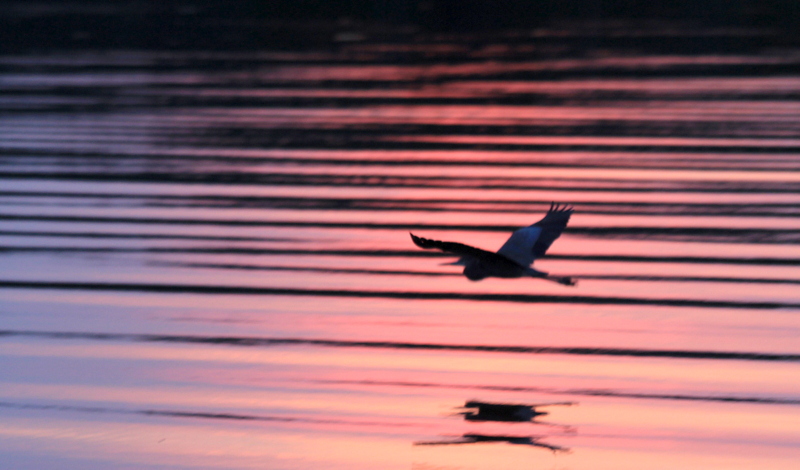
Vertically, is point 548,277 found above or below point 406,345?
below

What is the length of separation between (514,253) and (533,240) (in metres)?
0.14

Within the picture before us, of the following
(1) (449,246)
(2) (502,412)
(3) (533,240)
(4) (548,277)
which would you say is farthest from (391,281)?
Result: (1) (449,246)

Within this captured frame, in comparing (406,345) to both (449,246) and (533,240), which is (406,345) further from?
(449,246)

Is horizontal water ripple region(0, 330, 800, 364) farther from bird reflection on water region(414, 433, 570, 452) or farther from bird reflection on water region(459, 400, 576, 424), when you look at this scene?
bird reflection on water region(414, 433, 570, 452)

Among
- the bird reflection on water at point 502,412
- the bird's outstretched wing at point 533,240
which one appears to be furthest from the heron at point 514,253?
the bird reflection on water at point 502,412

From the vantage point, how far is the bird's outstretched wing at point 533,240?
3.75m

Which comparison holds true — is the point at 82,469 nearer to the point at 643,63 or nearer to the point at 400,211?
the point at 400,211

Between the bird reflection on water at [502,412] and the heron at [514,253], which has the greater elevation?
the heron at [514,253]

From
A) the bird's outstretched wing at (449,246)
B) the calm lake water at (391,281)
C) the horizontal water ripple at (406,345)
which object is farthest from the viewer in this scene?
the horizontal water ripple at (406,345)

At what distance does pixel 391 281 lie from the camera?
16.3 ft

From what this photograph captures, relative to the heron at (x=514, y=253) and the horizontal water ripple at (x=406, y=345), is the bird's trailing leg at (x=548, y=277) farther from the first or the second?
the horizontal water ripple at (x=406, y=345)

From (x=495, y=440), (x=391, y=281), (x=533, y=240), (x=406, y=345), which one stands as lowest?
(x=495, y=440)

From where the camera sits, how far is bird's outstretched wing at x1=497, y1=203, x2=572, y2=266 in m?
3.75

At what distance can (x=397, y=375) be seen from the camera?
12.8 feet
